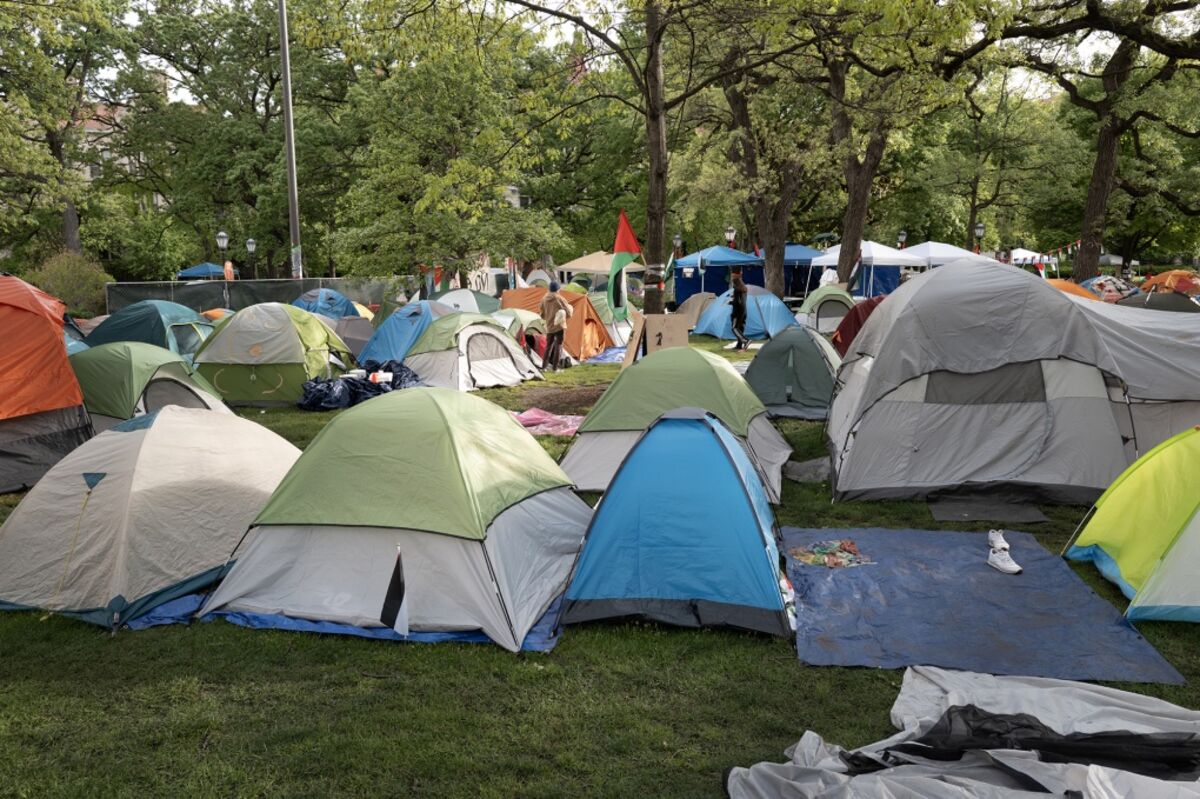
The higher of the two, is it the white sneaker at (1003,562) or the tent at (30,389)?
the tent at (30,389)

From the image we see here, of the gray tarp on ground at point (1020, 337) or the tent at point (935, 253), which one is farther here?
the tent at point (935, 253)

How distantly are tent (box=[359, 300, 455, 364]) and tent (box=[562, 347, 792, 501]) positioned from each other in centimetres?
770

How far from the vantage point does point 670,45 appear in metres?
16.3

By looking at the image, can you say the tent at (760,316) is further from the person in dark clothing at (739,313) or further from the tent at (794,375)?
the tent at (794,375)

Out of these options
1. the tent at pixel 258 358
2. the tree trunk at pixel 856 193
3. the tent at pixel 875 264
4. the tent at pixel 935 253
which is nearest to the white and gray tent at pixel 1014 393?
the tree trunk at pixel 856 193

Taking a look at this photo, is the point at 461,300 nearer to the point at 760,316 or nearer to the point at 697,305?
the point at 760,316

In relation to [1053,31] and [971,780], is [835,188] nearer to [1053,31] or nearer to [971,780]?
[1053,31]

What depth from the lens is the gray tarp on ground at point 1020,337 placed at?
781 centimetres

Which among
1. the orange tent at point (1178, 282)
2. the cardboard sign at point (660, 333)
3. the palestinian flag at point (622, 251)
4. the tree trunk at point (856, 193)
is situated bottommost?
the cardboard sign at point (660, 333)

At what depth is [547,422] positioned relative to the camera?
39.8ft

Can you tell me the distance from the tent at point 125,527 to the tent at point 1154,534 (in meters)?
6.29

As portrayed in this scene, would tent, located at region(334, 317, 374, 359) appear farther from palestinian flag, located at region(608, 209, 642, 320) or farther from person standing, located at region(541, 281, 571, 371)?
palestinian flag, located at region(608, 209, 642, 320)

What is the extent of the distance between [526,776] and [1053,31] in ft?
36.3

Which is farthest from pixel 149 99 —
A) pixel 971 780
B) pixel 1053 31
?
pixel 971 780
